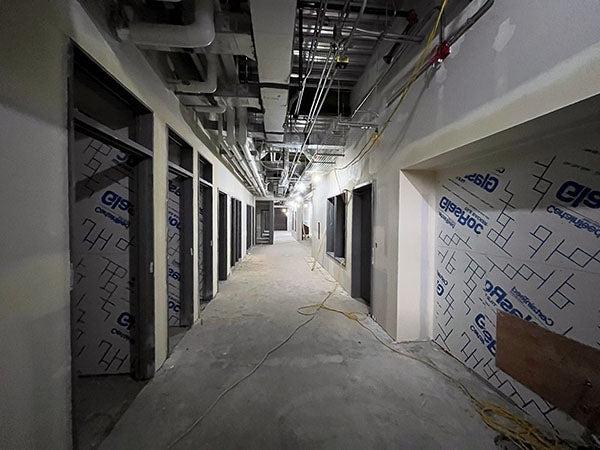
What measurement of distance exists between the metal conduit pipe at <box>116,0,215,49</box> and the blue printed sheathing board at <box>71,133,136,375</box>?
841 mm

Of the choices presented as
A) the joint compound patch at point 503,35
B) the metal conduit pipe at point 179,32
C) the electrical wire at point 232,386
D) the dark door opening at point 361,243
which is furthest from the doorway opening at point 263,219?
the joint compound patch at point 503,35

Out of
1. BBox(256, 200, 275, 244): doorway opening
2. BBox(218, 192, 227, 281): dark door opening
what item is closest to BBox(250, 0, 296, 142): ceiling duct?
BBox(218, 192, 227, 281): dark door opening

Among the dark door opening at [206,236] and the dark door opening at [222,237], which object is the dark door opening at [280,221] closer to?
the dark door opening at [222,237]

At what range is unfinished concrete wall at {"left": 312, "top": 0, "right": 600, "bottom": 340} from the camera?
113 centimetres

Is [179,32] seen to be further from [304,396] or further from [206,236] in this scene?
[206,236]

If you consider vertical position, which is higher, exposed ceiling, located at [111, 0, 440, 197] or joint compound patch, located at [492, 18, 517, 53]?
exposed ceiling, located at [111, 0, 440, 197]

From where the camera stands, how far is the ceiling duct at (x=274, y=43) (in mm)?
1391

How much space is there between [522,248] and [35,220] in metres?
2.72

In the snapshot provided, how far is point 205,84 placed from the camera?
2225mm

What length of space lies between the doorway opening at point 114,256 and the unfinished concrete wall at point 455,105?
7.24 feet

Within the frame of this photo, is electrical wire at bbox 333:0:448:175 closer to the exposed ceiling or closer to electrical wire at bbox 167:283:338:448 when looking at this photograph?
the exposed ceiling

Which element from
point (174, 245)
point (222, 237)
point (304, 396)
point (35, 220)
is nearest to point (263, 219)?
point (222, 237)

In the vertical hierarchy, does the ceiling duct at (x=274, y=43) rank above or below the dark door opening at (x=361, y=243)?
above

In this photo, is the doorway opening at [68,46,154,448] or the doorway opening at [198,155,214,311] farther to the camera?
the doorway opening at [198,155,214,311]
